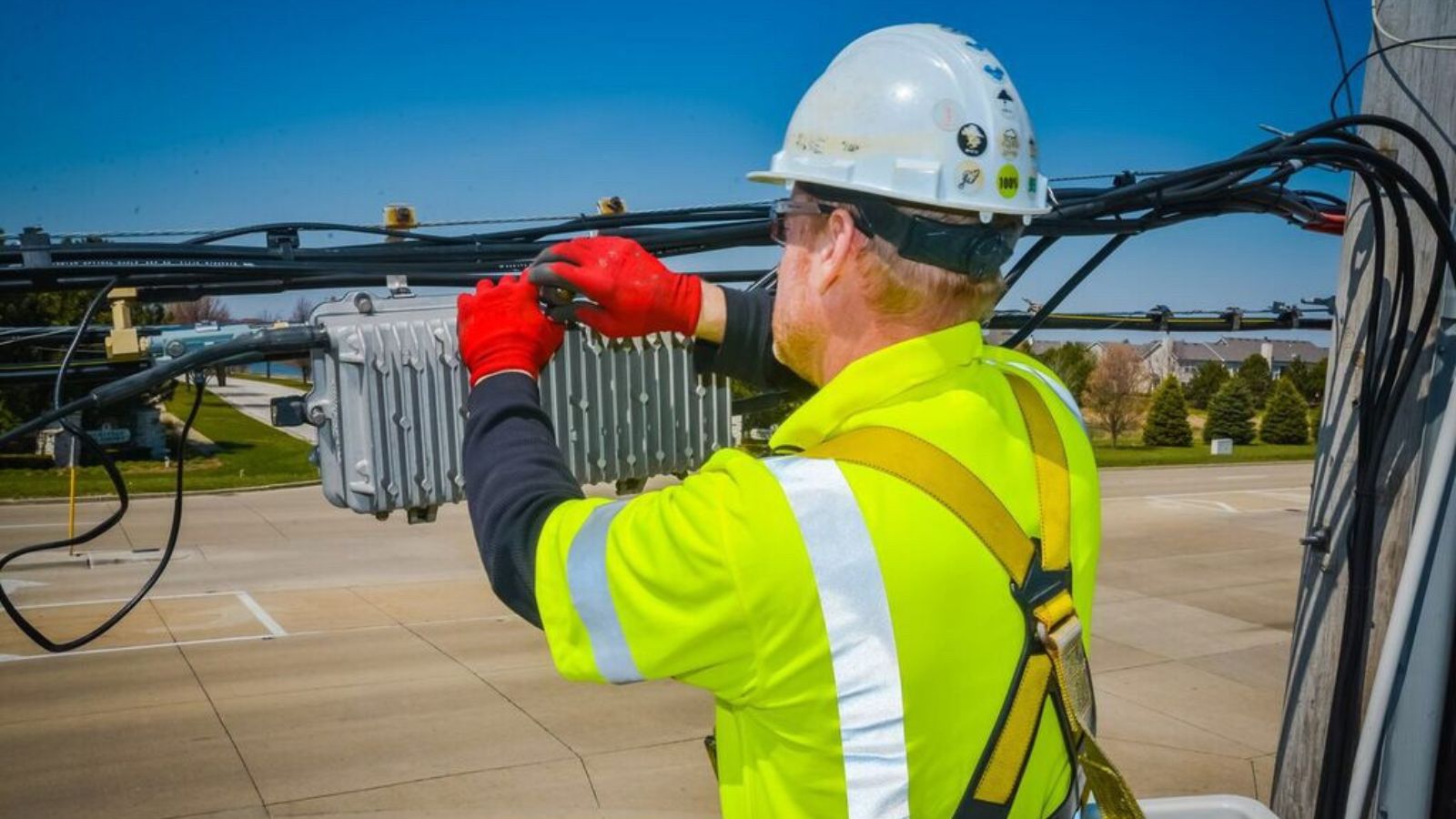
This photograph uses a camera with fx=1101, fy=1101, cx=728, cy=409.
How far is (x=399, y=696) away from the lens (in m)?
9.30

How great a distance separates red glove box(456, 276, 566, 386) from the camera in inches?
82.5

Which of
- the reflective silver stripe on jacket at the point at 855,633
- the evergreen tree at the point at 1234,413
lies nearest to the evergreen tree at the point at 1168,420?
the evergreen tree at the point at 1234,413

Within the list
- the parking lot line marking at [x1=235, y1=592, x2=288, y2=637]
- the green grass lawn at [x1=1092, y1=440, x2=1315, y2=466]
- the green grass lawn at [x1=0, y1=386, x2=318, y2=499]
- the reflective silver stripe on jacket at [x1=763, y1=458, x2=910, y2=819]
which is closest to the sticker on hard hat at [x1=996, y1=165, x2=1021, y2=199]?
the reflective silver stripe on jacket at [x1=763, y1=458, x2=910, y2=819]

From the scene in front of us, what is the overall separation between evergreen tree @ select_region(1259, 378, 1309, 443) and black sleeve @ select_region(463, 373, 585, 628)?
47.2 m

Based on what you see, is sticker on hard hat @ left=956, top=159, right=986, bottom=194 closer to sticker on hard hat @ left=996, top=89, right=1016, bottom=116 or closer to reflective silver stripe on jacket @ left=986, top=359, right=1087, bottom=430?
sticker on hard hat @ left=996, top=89, right=1016, bottom=116

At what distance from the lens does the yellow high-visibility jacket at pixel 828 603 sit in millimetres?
1523

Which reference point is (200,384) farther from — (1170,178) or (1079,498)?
(1170,178)

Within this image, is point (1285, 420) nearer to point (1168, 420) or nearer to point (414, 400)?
point (1168, 420)

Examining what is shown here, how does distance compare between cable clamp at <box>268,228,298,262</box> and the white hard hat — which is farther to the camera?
cable clamp at <box>268,228,298,262</box>

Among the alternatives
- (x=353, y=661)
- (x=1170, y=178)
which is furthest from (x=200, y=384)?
(x=353, y=661)

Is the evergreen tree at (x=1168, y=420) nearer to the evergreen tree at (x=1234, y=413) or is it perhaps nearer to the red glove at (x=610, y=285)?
the evergreen tree at (x=1234, y=413)

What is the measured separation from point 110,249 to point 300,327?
0.67m

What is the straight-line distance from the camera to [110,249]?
105 inches

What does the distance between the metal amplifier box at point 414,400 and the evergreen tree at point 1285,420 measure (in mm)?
46543
